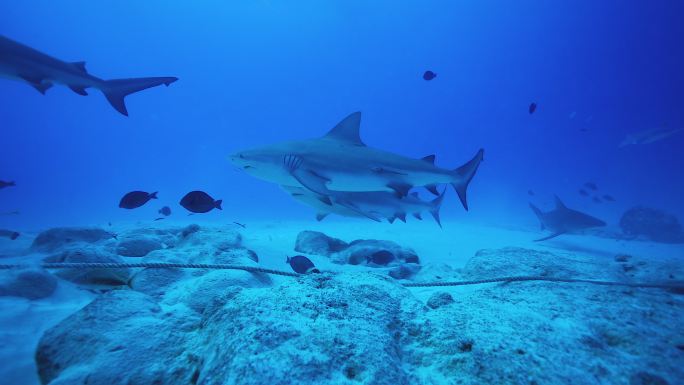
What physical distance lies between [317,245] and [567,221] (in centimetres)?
1057

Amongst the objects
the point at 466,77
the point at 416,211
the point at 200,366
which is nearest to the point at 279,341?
the point at 200,366

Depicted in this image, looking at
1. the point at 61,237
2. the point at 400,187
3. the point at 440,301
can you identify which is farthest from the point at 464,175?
the point at 61,237

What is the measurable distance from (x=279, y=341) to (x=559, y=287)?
107 inches

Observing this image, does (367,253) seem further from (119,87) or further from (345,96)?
(345,96)

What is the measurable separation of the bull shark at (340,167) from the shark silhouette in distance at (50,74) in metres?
2.25

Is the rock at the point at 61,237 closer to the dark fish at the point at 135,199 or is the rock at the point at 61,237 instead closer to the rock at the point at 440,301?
the dark fish at the point at 135,199

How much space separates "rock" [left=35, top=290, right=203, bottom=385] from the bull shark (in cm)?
319

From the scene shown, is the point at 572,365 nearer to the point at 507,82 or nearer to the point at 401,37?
the point at 401,37

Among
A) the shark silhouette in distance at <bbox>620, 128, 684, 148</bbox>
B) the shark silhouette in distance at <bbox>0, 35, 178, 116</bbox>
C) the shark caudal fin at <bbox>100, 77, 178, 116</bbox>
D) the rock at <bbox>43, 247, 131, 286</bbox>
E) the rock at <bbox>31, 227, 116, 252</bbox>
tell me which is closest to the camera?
the rock at <bbox>43, 247, 131, 286</bbox>

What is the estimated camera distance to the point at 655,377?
4.79 feet

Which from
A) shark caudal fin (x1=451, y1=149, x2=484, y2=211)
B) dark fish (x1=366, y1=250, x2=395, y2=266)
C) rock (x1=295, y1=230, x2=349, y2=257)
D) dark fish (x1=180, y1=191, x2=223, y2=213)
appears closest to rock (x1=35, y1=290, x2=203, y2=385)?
dark fish (x1=180, y1=191, x2=223, y2=213)

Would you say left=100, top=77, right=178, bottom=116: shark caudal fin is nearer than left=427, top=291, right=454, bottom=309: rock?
No

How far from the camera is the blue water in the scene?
167 ft

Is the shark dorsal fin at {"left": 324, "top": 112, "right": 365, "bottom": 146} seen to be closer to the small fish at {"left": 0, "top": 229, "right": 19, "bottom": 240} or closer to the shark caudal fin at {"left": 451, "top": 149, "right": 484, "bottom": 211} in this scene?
the shark caudal fin at {"left": 451, "top": 149, "right": 484, "bottom": 211}
